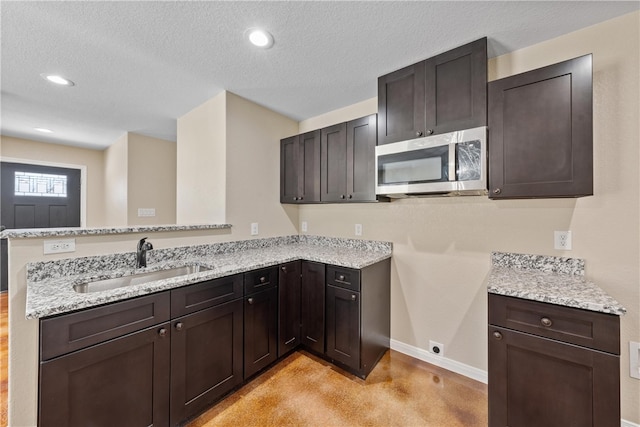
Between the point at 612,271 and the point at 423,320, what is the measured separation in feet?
4.32

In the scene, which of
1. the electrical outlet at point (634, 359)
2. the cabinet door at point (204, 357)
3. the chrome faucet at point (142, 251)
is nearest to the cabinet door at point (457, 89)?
the electrical outlet at point (634, 359)

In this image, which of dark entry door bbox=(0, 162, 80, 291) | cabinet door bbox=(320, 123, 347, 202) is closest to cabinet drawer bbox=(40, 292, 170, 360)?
cabinet door bbox=(320, 123, 347, 202)

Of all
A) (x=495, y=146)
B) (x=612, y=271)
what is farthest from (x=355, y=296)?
(x=612, y=271)

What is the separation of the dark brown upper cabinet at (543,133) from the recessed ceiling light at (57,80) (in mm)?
3530

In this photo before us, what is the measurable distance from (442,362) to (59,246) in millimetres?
3030

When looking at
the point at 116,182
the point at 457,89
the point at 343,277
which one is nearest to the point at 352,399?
the point at 343,277

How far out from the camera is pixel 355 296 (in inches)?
81.0

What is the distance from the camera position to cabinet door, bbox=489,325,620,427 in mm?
1188

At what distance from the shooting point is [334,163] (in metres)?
2.61

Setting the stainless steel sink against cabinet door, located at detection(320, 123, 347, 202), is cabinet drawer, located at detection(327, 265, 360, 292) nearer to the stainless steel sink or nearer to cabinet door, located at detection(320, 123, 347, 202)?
cabinet door, located at detection(320, 123, 347, 202)

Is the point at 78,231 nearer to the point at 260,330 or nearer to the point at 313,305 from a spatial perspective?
the point at 260,330

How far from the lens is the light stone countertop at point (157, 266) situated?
126 cm

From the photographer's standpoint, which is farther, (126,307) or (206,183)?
(206,183)

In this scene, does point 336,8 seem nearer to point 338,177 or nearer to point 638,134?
point 338,177
